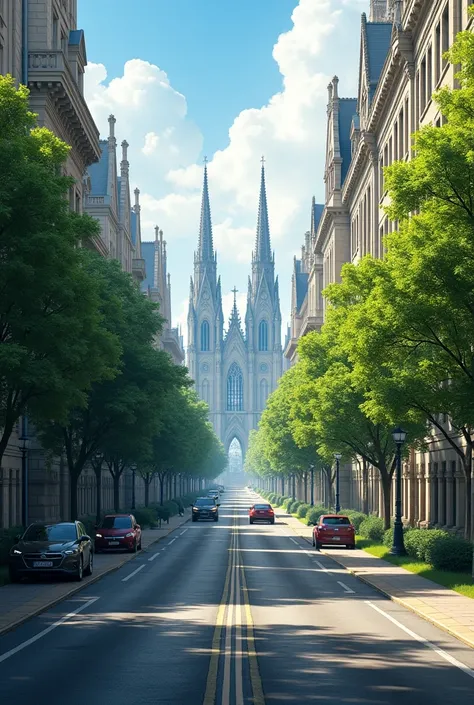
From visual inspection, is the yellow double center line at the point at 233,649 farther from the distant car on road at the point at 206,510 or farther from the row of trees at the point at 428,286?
the distant car on road at the point at 206,510

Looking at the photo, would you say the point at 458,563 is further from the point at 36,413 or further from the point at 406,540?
the point at 36,413

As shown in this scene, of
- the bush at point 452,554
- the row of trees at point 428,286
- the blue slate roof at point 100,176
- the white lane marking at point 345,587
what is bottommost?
the white lane marking at point 345,587

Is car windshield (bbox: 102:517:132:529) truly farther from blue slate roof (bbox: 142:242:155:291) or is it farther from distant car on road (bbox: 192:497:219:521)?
blue slate roof (bbox: 142:242:155:291)

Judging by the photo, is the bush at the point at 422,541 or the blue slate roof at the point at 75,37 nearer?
the bush at the point at 422,541

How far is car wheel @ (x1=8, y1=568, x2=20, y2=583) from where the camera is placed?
31.6 metres

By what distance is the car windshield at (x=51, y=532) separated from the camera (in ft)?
106

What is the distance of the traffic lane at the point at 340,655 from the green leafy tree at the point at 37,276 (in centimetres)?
766

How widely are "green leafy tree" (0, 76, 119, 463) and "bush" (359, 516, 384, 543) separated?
21148 millimetres

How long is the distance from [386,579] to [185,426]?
5829cm

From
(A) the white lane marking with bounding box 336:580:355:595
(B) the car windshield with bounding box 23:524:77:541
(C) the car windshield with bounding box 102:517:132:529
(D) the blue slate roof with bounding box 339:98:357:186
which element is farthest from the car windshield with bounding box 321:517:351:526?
(D) the blue slate roof with bounding box 339:98:357:186

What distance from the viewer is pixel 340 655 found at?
17797 millimetres

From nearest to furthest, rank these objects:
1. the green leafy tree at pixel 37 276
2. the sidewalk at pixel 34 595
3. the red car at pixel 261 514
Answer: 1. the sidewalk at pixel 34 595
2. the green leafy tree at pixel 37 276
3. the red car at pixel 261 514

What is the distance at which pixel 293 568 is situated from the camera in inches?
1550

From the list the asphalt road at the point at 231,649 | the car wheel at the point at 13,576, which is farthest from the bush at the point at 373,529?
the car wheel at the point at 13,576
